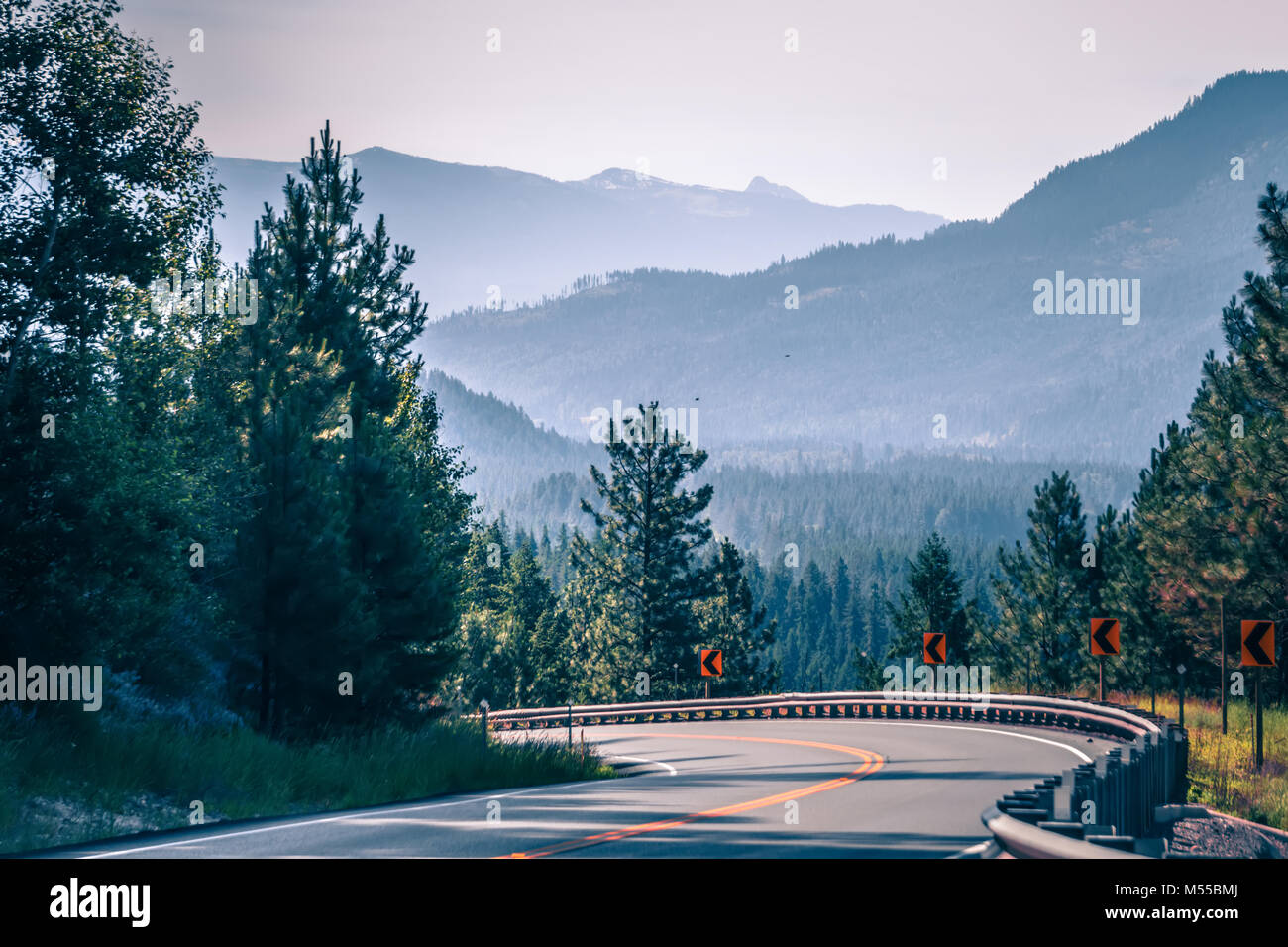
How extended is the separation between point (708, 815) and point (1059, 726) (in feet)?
70.2

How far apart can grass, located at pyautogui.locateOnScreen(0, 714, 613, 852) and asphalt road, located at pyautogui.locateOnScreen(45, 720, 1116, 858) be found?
4.74 ft

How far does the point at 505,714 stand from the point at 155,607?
2814 centimetres

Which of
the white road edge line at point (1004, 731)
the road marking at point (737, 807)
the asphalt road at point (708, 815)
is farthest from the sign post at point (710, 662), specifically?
the asphalt road at point (708, 815)

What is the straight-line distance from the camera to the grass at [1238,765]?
22.3 metres

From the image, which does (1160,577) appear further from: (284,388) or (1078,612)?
(284,388)

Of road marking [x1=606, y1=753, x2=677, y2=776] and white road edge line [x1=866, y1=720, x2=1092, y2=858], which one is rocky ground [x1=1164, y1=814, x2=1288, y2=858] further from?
road marking [x1=606, y1=753, x2=677, y2=776]

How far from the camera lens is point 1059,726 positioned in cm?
3253

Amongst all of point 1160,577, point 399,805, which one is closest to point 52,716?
point 399,805

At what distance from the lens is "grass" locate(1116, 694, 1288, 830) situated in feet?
73.0
